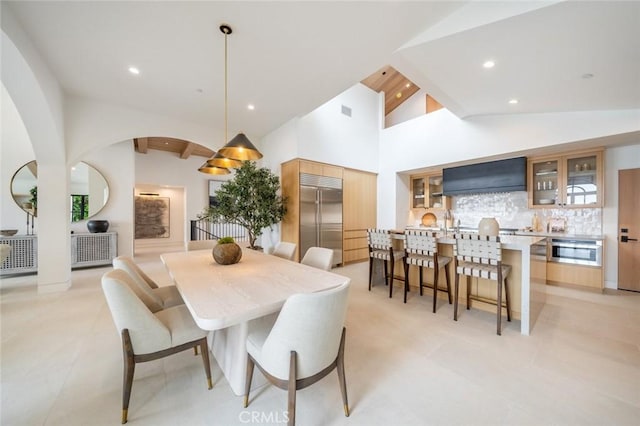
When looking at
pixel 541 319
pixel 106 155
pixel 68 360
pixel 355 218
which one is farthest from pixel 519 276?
pixel 106 155

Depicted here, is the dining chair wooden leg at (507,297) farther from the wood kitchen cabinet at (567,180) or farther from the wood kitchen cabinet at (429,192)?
the wood kitchen cabinet at (429,192)

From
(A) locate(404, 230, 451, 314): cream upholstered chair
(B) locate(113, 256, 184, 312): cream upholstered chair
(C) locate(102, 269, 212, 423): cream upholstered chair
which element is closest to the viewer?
(C) locate(102, 269, 212, 423): cream upholstered chair

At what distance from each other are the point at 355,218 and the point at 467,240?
311 cm

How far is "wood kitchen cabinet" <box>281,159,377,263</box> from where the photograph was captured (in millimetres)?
4684

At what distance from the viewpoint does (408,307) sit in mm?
3076

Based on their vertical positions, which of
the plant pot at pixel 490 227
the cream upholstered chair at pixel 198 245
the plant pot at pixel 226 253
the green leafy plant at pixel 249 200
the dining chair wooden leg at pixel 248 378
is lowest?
the dining chair wooden leg at pixel 248 378

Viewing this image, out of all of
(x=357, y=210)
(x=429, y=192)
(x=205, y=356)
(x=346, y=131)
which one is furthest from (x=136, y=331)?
(x=429, y=192)

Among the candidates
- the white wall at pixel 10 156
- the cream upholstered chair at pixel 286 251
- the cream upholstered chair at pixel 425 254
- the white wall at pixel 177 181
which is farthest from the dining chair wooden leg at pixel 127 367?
the white wall at pixel 177 181

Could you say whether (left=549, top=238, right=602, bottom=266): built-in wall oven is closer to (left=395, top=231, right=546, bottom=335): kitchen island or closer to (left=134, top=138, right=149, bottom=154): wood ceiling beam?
(left=395, top=231, right=546, bottom=335): kitchen island

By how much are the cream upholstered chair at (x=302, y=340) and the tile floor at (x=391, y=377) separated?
1.41 feet

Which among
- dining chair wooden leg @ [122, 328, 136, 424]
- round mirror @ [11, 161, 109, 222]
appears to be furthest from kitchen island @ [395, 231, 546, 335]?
round mirror @ [11, 161, 109, 222]

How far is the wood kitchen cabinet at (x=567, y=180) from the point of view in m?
3.76

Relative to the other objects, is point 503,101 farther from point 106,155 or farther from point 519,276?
point 106,155

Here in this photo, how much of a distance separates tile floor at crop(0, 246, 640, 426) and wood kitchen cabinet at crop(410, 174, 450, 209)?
3.13 meters
